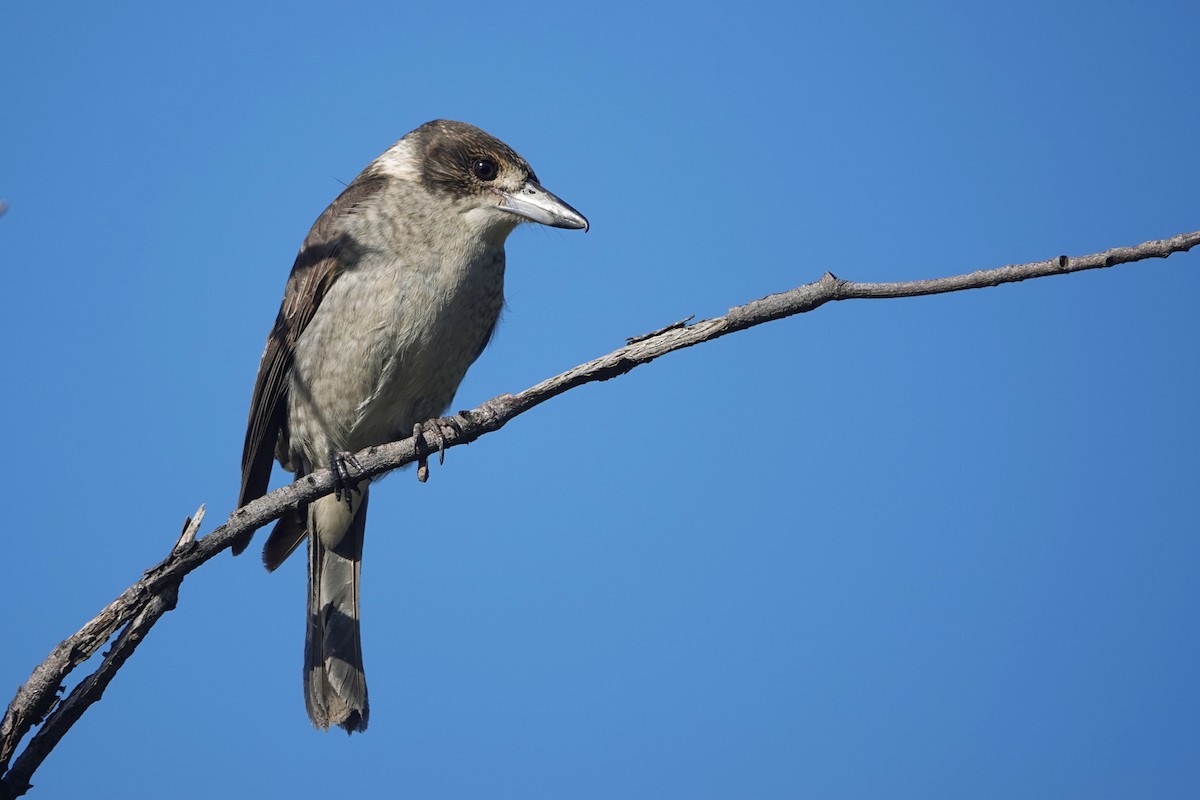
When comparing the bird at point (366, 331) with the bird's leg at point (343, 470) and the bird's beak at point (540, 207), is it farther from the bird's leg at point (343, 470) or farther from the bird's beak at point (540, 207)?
the bird's leg at point (343, 470)

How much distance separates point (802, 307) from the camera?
105 inches

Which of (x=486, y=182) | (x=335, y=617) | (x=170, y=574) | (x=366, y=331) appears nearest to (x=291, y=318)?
(x=366, y=331)

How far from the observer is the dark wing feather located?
13.7 ft

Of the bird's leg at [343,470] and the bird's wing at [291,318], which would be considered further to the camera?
the bird's wing at [291,318]

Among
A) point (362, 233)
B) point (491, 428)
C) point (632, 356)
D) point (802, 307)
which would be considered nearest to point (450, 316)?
point (362, 233)

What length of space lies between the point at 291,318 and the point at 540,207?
1.02 meters

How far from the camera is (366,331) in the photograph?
4.04m

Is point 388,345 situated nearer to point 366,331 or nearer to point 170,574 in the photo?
point 366,331

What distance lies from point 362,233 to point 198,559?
5.35 feet

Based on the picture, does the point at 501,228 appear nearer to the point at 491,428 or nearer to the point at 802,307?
the point at 491,428

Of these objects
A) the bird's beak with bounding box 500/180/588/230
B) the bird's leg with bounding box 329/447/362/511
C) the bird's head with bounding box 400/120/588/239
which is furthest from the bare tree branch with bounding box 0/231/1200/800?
the bird's head with bounding box 400/120/588/239

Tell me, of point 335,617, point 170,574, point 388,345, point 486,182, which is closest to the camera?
point 170,574

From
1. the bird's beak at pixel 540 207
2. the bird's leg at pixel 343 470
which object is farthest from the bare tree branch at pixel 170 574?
the bird's beak at pixel 540 207

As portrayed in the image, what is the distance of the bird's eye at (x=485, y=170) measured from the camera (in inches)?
172
